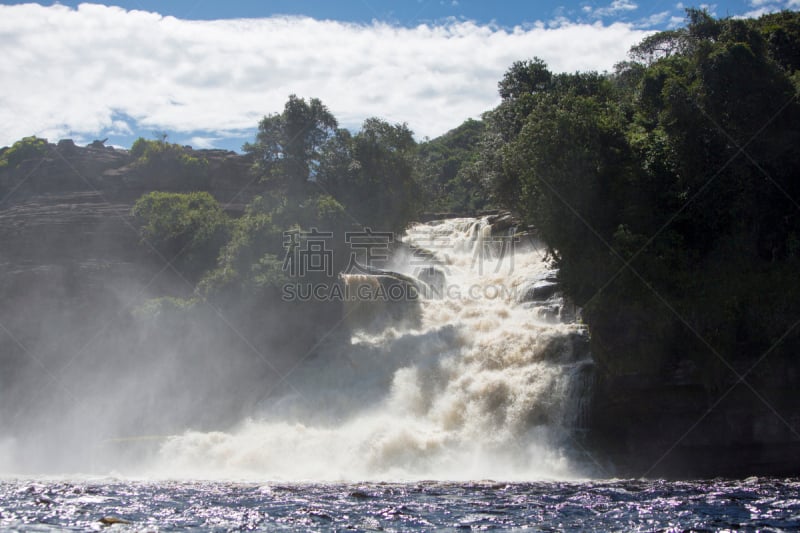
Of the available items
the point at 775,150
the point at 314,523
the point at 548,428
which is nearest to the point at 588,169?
the point at 775,150

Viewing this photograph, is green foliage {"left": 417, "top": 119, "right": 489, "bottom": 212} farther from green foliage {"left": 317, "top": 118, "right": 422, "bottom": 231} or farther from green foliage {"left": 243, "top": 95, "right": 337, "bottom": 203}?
green foliage {"left": 243, "top": 95, "right": 337, "bottom": 203}

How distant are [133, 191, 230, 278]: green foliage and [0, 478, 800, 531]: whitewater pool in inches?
787

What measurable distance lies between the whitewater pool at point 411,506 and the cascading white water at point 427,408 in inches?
106

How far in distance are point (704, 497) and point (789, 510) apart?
2301mm

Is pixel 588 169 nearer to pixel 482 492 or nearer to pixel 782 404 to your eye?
pixel 782 404

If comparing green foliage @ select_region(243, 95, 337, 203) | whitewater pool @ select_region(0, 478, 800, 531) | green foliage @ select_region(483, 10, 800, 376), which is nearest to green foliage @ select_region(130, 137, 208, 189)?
green foliage @ select_region(243, 95, 337, 203)

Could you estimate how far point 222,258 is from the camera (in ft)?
130

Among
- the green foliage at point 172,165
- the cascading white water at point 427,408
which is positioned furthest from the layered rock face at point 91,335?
the green foliage at point 172,165

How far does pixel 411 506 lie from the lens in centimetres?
1938

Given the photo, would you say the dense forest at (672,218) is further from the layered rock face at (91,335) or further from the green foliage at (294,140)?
the green foliage at (294,140)

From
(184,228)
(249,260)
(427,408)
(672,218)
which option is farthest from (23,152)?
(672,218)

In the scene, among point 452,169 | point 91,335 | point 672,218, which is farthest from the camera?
point 452,169

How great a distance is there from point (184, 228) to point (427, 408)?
71.3 ft

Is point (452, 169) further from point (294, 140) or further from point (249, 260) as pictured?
point (249, 260)
